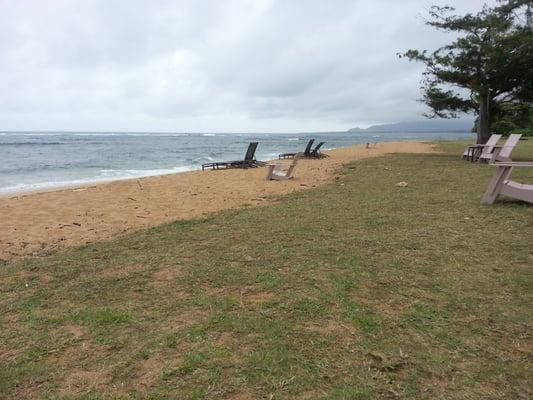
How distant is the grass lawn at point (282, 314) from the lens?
223cm

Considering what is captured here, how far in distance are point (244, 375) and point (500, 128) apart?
→ 19239 mm

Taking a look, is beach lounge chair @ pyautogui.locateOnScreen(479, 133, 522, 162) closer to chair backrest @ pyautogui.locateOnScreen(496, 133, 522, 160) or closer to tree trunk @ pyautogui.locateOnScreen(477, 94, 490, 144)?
chair backrest @ pyautogui.locateOnScreen(496, 133, 522, 160)

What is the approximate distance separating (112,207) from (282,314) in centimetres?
572

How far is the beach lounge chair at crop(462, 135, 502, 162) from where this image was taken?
1267 cm

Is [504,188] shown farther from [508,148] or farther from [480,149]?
[480,149]

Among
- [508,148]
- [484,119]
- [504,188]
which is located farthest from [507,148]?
[484,119]

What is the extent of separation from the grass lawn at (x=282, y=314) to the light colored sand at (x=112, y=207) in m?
0.91

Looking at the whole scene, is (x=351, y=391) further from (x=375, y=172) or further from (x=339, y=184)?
(x=375, y=172)

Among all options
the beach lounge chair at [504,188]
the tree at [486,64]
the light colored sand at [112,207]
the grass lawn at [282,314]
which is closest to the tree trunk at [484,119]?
the tree at [486,64]

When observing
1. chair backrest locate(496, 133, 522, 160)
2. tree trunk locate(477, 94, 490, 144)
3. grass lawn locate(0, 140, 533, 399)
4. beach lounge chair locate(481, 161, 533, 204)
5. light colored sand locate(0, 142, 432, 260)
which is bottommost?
light colored sand locate(0, 142, 432, 260)

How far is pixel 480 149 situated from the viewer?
13781mm

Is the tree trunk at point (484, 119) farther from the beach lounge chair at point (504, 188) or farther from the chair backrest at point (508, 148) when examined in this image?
the beach lounge chair at point (504, 188)

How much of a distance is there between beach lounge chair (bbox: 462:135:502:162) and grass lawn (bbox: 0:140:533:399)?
8.35 m

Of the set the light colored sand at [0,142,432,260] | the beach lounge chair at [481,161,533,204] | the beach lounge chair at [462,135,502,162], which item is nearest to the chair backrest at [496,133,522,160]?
the beach lounge chair at [462,135,502,162]
